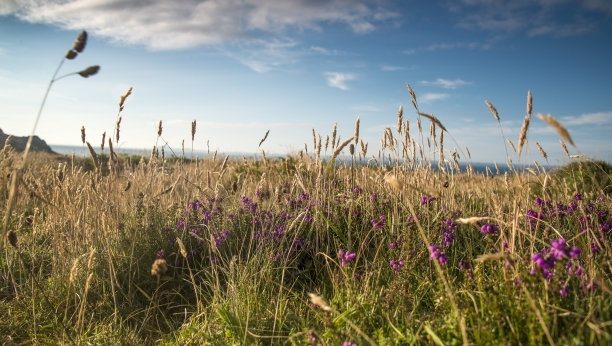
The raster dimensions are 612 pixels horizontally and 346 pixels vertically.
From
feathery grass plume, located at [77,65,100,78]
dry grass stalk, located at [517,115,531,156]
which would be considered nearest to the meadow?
dry grass stalk, located at [517,115,531,156]

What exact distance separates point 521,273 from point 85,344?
262 centimetres

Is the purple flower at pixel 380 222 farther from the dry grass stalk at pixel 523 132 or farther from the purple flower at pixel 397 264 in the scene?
the dry grass stalk at pixel 523 132

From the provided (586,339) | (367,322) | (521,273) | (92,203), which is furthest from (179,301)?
(586,339)

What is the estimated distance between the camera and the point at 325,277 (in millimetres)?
3193

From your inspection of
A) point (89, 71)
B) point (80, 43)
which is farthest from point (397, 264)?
point (80, 43)

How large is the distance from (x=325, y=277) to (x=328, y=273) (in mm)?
72

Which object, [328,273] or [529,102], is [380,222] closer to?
[328,273]

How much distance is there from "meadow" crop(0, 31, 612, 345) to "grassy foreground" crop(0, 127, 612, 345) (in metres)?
0.01

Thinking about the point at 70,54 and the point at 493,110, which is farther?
the point at 493,110

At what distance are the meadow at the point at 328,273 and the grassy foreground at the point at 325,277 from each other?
0.05 ft

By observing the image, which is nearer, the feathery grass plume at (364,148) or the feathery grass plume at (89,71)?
the feathery grass plume at (89,71)

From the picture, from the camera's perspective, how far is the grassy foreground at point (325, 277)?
1802 mm

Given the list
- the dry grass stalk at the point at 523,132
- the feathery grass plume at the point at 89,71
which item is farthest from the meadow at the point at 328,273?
the feathery grass plume at the point at 89,71

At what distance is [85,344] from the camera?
2469 mm
